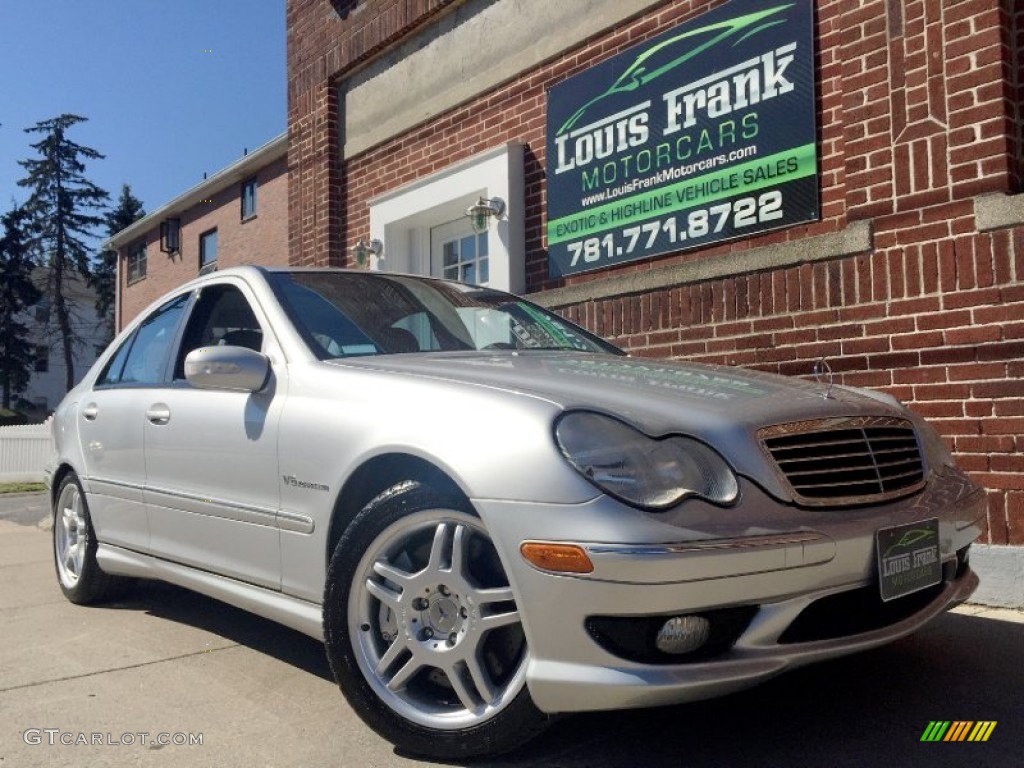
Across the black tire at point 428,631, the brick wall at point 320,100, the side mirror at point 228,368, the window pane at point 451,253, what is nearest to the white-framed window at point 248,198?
the brick wall at point 320,100

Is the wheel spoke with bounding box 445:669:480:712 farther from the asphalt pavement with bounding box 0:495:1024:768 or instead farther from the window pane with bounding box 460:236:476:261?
the window pane with bounding box 460:236:476:261

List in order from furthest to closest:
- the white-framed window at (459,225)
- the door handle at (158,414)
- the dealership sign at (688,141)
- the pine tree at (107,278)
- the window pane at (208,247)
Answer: the pine tree at (107,278), the window pane at (208,247), the white-framed window at (459,225), the dealership sign at (688,141), the door handle at (158,414)

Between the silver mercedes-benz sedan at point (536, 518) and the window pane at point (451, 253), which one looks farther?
the window pane at point (451, 253)

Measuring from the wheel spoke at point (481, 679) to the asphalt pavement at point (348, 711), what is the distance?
0.68 feet

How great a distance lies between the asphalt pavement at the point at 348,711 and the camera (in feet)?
8.45

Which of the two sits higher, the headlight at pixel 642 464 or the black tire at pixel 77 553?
the headlight at pixel 642 464

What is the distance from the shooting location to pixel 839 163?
5312 mm

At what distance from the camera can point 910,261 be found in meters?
4.74

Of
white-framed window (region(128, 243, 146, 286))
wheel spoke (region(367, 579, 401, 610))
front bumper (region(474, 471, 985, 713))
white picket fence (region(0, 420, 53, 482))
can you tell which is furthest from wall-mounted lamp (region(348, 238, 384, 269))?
white-framed window (region(128, 243, 146, 286))

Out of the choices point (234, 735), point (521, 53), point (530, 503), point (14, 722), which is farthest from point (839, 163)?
point (14, 722)

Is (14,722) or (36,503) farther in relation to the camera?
(36,503)

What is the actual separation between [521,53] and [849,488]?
5905 millimetres

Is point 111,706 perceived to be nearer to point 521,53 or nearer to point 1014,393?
point 1014,393

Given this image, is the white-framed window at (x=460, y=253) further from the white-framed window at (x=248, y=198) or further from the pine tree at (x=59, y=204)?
the pine tree at (x=59, y=204)
